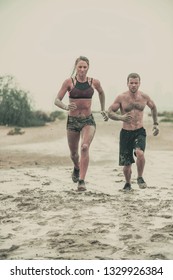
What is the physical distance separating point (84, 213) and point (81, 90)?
169cm

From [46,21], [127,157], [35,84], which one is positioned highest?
[46,21]

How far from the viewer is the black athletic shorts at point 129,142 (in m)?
5.05

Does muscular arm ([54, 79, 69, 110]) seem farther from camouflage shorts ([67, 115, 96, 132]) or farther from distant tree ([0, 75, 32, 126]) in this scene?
distant tree ([0, 75, 32, 126])

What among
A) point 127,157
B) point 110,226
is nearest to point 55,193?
point 127,157

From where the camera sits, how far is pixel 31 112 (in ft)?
51.2

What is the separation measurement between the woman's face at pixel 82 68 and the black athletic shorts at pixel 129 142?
2.76 feet

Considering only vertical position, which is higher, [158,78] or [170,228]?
[158,78]

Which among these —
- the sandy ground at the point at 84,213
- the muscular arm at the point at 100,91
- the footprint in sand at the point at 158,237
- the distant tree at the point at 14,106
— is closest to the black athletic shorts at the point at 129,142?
the sandy ground at the point at 84,213

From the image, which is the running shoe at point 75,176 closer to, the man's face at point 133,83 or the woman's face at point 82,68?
the woman's face at point 82,68

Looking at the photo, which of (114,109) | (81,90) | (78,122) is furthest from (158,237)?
(81,90)

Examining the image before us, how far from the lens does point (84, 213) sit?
4.11 metres

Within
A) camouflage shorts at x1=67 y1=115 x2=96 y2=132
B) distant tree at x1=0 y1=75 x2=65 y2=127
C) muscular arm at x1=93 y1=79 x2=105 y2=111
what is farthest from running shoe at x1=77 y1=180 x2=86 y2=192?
distant tree at x1=0 y1=75 x2=65 y2=127

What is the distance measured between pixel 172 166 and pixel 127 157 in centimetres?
224
